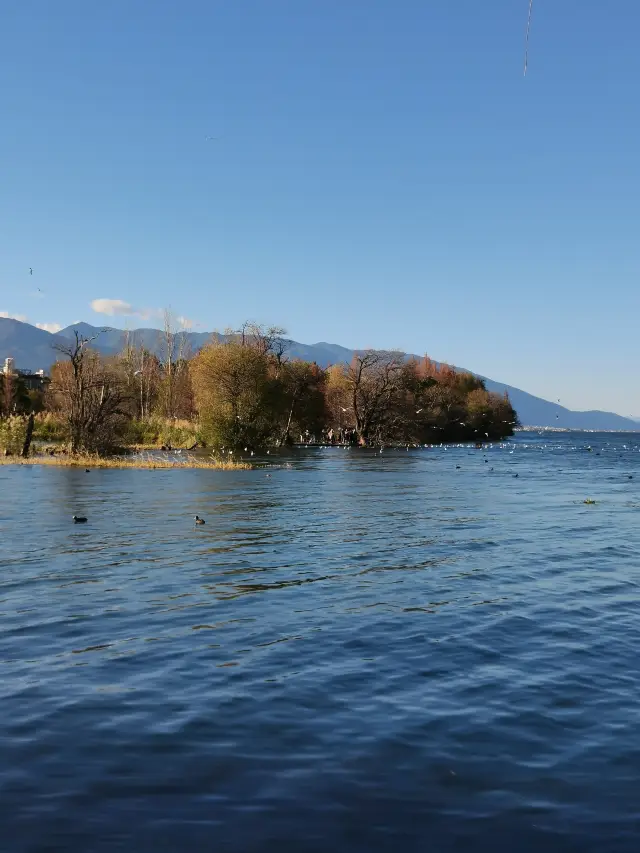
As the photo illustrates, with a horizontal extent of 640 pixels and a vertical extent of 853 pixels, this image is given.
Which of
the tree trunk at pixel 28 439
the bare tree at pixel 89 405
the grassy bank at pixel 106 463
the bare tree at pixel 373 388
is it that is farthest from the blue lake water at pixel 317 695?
the bare tree at pixel 373 388

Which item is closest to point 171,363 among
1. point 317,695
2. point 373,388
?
point 373,388

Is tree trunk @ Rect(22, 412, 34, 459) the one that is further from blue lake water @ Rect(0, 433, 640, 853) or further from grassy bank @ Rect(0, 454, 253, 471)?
blue lake water @ Rect(0, 433, 640, 853)

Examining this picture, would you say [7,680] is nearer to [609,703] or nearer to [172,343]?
[609,703]

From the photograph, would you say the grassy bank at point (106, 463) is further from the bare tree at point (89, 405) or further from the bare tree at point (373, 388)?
the bare tree at point (373, 388)

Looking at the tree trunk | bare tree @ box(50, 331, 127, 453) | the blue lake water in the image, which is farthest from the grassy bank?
the blue lake water

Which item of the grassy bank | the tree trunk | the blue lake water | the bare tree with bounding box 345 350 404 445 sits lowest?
the blue lake water

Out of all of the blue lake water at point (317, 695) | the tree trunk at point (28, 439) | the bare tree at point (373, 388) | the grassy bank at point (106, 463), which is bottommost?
the blue lake water at point (317, 695)

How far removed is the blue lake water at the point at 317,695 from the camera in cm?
836

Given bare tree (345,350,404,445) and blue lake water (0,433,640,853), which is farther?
bare tree (345,350,404,445)

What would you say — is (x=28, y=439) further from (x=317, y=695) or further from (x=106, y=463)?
(x=317, y=695)

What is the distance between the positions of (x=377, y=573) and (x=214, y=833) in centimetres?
1509

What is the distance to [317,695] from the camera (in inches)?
484

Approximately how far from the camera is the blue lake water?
8.36 meters

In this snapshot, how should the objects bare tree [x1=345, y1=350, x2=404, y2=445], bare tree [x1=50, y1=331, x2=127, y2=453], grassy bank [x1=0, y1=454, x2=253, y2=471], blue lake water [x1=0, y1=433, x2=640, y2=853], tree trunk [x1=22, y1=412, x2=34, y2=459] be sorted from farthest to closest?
bare tree [x1=345, y1=350, x2=404, y2=445] < tree trunk [x1=22, y1=412, x2=34, y2=459] < bare tree [x1=50, y1=331, x2=127, y2=453] < grassy bank [x1=0, y1=454, x2=253, y2=471] < blue lake water [x1=0, y1=433, x2=640, y2=853]
